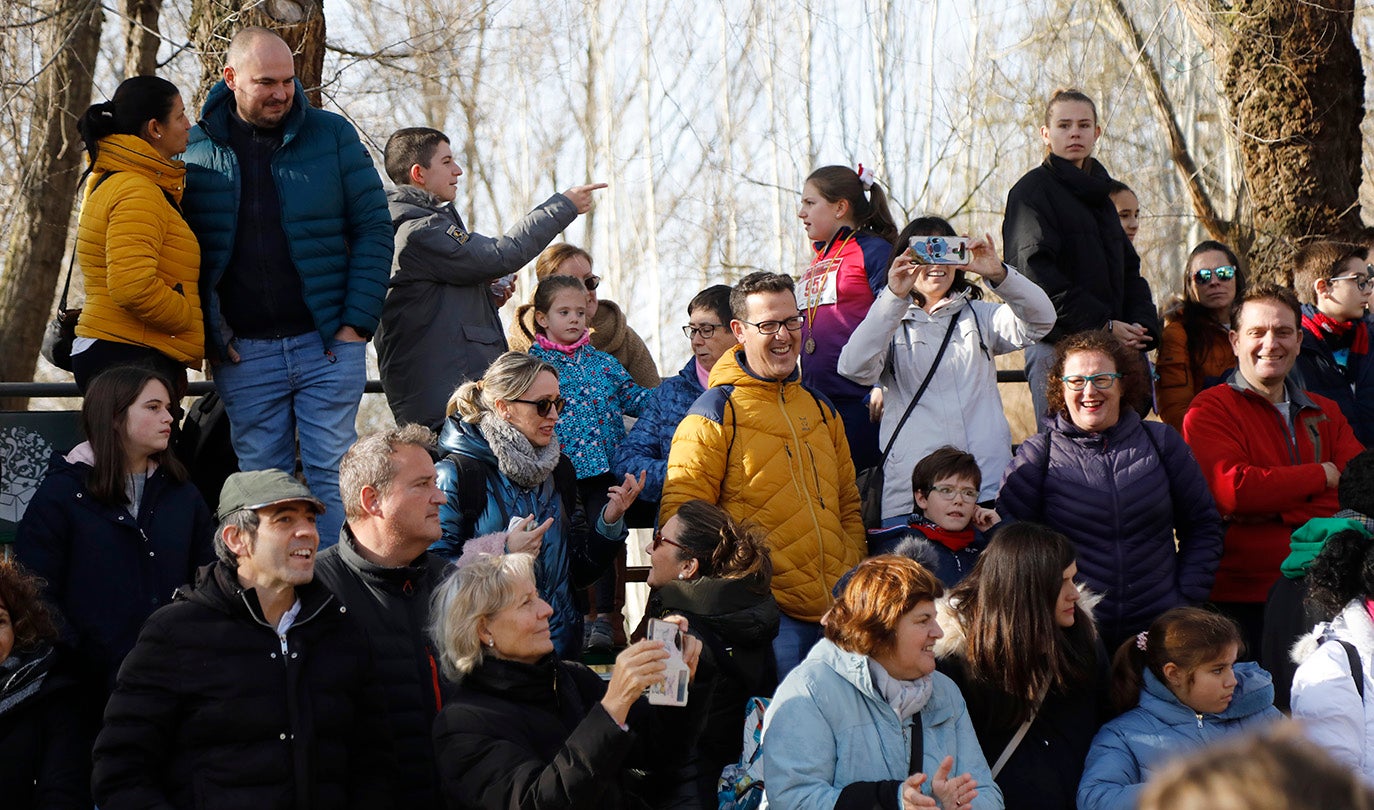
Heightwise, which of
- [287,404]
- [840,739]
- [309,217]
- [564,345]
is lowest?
[840,739]

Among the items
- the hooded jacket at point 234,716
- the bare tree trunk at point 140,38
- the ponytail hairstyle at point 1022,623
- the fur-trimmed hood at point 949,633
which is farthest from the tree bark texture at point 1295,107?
the bare tree trunk at point 140,38

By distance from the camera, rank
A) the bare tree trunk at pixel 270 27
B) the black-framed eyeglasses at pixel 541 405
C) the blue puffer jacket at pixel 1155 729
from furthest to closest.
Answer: the bare tree trunk at pixel 270 27 < the black-framed eyeglasses at pixel 541 405 < the blue puffer jacket at pixel 1155 729

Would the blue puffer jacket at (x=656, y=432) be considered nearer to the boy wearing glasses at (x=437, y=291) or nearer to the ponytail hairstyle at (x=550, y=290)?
the ponytail hairstyle at (x=550, y=290)

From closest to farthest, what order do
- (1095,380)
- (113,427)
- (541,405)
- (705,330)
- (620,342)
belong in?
(113,427), (541,405), (1095,380), (705,330), (620,342)

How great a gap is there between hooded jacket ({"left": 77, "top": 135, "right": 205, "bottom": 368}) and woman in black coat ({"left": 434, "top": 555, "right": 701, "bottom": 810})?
93.6 inches

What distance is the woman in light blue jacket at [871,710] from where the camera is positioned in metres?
4.20

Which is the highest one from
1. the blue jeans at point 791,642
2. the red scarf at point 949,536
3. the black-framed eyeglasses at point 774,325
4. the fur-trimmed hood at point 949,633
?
the black-framed eyeglasses at point 774,325

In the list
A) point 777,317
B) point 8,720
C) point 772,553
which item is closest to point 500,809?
point 8,720

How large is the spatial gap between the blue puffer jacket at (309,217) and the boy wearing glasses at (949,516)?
246 centimetres

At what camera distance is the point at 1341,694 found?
4648mm

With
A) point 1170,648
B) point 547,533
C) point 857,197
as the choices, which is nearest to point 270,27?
point 857,197

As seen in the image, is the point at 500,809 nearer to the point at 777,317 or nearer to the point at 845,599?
the point at 845,599

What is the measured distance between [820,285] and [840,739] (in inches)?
121

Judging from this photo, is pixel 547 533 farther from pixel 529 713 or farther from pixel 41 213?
pixel 41 213
